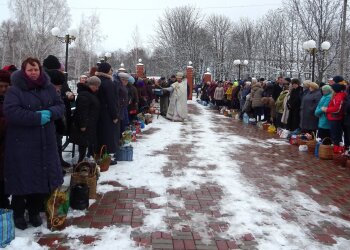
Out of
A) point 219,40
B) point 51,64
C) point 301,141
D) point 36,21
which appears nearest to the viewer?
point 51,64

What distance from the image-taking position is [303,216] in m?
4.93

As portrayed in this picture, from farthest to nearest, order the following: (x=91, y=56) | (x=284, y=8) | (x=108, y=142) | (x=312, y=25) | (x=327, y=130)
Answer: (x=91, y=56)
(x=284, y=8)
(x=312, y=25)
(x=327, y=130)
(x=108, y=142)

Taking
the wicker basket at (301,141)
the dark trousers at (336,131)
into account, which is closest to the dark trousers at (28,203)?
the dark trousers at (336,131)

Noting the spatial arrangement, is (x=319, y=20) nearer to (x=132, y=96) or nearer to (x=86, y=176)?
(x=132, y=96)

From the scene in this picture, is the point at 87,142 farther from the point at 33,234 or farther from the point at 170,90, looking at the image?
the point at 170,90

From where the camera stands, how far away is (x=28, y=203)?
416 centimetres

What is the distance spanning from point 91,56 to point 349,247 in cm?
4828

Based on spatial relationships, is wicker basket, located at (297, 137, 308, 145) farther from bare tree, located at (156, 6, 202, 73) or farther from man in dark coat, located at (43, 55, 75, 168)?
bare tree, located at (156, 6, 202, 73)

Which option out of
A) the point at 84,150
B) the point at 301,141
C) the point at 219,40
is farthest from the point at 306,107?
the point at 219,40

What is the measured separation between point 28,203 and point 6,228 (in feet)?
1.95

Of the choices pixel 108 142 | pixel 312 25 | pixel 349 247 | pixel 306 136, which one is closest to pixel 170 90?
pixel 306 136

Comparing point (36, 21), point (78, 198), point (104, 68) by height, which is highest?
point (36, 21)

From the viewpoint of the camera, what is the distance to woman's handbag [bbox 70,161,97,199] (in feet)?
16.3

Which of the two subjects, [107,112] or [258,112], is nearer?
[107,112]
